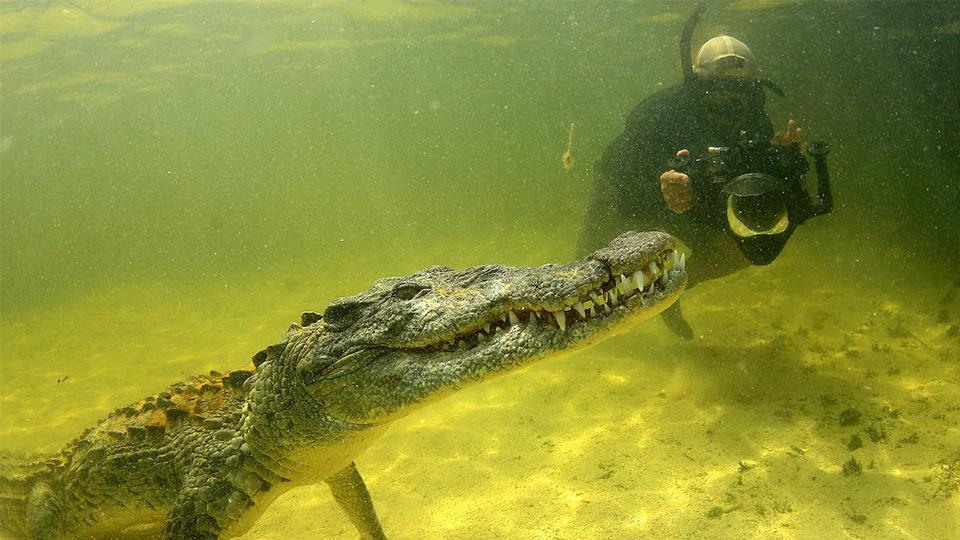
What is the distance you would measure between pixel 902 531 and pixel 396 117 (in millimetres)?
71553

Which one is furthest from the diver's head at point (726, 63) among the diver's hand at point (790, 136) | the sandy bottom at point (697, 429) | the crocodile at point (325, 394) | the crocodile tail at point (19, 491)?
the crocodile tail at point (19, 491)

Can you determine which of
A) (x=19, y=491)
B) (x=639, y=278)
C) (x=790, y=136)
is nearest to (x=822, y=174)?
(x=790, y=136)

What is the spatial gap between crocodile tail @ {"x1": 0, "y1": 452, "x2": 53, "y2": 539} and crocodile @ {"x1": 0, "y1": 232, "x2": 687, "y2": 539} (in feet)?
0.05

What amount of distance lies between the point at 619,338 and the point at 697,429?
2.94 m

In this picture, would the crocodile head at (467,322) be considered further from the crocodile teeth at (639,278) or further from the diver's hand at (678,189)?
the diver's hand at (678,189)

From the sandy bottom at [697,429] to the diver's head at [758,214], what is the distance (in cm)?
143

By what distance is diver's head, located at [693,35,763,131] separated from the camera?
6977mm

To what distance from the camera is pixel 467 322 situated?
231 centimetres

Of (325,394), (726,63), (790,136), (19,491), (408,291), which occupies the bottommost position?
(19,491)

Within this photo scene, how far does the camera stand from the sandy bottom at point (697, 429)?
12.4 feet

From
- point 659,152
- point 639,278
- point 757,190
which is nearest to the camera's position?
point 639,278

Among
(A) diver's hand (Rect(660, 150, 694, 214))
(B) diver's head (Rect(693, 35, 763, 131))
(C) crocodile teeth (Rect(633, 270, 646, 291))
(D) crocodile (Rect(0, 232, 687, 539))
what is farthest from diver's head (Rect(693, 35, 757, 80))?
(C) crocodile teeth (Rect(633, 270, 646, 291))

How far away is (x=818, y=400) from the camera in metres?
5.34

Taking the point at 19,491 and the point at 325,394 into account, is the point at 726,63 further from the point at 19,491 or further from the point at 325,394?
the point at 19,491
